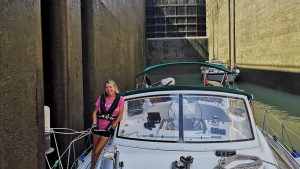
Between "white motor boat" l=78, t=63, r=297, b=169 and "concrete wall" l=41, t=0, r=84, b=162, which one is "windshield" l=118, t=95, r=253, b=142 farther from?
"concrete wall" l=41, t=0, r=84, b=162

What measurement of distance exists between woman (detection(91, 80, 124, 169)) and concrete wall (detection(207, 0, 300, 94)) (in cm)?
1272

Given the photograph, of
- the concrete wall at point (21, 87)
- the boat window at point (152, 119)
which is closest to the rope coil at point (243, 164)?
the boat window at point (152, 119)

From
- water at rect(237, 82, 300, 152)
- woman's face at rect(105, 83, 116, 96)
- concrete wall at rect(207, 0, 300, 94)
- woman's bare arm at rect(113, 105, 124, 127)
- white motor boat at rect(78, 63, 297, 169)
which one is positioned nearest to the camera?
white motor boat at rect(78, 63, 297, 169)

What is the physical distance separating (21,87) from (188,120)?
58.7 inches

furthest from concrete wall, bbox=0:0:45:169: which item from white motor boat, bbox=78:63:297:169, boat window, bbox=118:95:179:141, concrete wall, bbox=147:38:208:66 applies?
concrete wall, bbox=147:38:208:66

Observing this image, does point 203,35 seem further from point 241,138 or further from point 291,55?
point 241,138

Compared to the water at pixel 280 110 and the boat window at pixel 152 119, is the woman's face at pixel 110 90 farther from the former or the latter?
the water at pixel 280 110

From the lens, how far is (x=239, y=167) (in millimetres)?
2809

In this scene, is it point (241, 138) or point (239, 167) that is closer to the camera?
point (239, 167)

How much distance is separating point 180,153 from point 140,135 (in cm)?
50

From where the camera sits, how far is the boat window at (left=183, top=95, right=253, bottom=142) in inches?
137

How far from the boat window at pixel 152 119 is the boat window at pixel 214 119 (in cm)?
11

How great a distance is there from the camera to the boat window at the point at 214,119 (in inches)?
137

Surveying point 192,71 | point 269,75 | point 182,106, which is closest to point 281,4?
point 269,75
